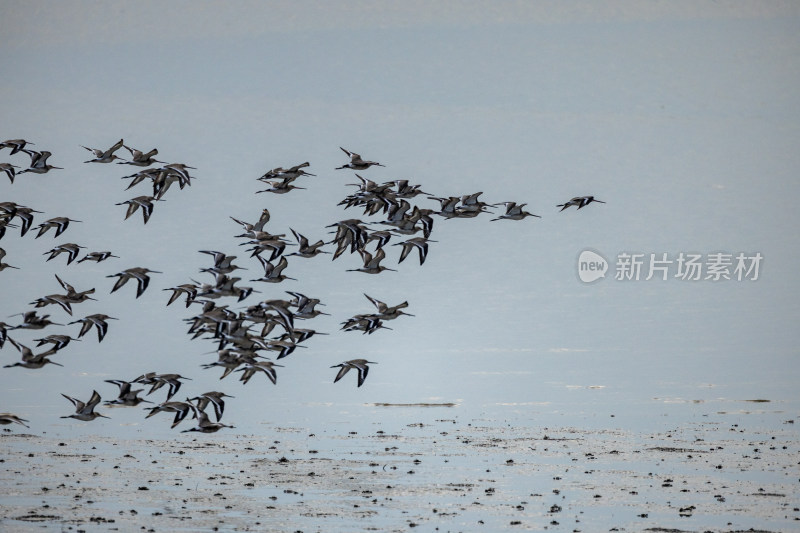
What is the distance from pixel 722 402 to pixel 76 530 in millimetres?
23970

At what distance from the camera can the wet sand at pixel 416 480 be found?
118 ft

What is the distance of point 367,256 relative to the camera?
41750 millimetres

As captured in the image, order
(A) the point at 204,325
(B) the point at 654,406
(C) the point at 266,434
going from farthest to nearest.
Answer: (B) the point at 654,406 → (C) the point at 266,434 → (A) the point at 204,325

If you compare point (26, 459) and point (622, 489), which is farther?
point (26, 459)

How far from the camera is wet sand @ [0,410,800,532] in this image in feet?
118

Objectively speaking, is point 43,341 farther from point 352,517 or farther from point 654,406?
point 654,406

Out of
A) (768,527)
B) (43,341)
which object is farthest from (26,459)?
(768,527)

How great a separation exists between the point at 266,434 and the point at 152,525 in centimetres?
1014

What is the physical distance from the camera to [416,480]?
1555 inches

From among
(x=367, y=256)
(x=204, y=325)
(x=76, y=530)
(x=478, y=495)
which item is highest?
(x=367, y=256)

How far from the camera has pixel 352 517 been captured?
36.2 m

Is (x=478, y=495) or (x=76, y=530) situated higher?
(x=478, y=495)

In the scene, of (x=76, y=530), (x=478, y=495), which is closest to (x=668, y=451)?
(x=478, y=495)

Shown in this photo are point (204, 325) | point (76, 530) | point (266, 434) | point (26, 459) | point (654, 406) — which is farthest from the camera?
point (654, 406)
